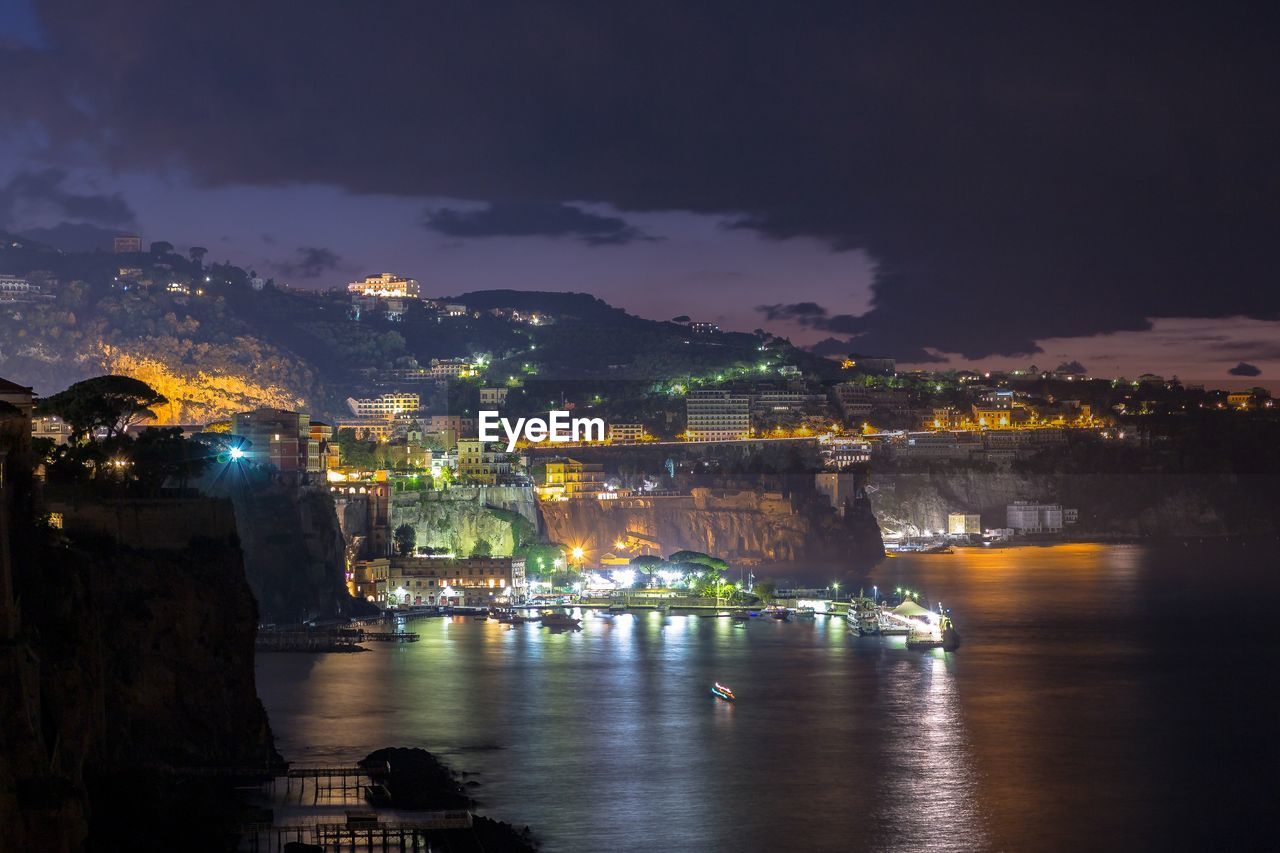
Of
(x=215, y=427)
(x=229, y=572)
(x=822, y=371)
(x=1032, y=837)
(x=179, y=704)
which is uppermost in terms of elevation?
(x=822, y=371)

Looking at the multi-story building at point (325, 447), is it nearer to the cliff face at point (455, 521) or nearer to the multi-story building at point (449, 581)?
the cliff face at point (455, 521)

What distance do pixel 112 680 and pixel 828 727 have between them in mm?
15451

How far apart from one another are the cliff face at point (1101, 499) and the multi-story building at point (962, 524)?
56cm

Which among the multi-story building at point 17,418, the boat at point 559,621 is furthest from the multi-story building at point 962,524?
the multi-story building at point 17,418

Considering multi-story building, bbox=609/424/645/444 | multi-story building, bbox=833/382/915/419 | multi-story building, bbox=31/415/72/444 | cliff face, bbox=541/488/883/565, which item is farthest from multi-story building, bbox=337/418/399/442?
multi-story building, bbox=833/382/915/419

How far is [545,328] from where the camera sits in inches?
Answer: 5886

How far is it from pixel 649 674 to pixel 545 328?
4324 inches

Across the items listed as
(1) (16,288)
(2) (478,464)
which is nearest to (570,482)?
(2) (478,464)

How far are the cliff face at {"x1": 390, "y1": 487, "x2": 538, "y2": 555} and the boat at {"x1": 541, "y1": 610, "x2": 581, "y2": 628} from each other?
1203cm

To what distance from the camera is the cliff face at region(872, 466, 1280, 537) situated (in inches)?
4279

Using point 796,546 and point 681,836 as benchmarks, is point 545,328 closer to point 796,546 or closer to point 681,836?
point 796,546

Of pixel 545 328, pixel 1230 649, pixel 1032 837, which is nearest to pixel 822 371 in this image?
pixel 545 328

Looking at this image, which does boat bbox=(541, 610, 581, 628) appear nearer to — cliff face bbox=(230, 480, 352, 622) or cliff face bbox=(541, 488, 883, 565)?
cliff face bbox=(230, 480, 352, 622)

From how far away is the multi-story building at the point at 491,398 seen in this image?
109562 millimetres
